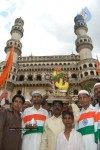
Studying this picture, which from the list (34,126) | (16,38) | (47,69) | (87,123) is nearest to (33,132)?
(34,126)

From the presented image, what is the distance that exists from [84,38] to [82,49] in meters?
2.60

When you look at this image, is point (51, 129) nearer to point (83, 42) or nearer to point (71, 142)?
point (71, 142)

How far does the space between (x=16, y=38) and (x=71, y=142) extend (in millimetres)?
37004

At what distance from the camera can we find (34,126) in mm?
4762

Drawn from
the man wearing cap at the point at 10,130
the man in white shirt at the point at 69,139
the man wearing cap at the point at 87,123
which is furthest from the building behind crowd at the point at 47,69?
the man in white shirt at the point at 69,139

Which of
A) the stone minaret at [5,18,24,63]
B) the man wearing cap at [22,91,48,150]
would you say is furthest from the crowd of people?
the stone minaret at [5,18,24,63]

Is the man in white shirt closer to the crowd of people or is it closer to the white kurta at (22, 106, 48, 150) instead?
the crowd of people

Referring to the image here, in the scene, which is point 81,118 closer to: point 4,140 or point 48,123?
point 48,123

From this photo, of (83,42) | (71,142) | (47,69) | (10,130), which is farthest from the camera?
(83,42)

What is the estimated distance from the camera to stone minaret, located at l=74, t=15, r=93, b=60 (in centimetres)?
3509

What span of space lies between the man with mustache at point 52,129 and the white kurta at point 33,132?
0.69 feet

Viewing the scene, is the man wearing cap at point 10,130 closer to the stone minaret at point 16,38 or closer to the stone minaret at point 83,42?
the stone minaret at point 83,42

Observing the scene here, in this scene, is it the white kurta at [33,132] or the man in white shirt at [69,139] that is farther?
the white kurta at [33,132]

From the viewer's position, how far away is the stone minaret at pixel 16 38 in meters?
37.0
